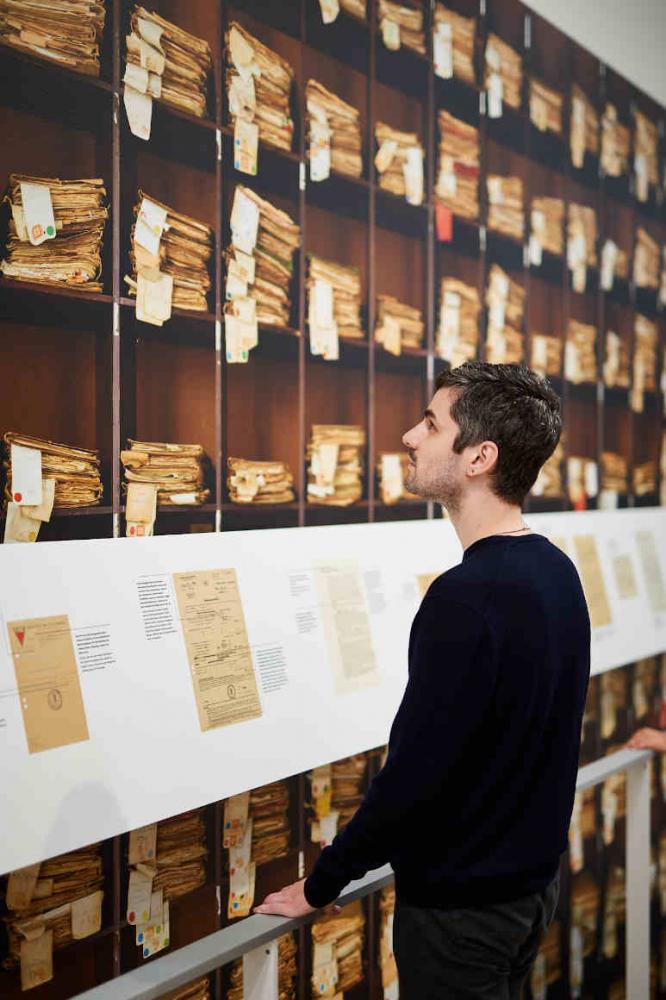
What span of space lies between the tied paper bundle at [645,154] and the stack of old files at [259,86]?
8.15ft

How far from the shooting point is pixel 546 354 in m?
3.95

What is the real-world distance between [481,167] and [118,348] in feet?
6.07

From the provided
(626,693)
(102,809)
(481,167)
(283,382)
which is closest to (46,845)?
(102,809)

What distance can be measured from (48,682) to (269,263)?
1381 millimetres

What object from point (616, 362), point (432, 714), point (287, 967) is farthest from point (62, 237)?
point (616, 362)

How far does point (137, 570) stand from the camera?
1.92 meters

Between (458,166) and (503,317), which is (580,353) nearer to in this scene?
(503,317)

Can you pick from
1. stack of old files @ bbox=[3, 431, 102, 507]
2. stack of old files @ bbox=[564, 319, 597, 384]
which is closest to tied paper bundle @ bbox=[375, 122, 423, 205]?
stack of old files @ bbox=[564, 319, 597, 384]

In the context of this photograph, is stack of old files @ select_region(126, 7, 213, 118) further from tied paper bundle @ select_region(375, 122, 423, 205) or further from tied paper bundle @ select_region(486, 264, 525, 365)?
tied paper bundle @ select_region(486, 264, 525, 365)

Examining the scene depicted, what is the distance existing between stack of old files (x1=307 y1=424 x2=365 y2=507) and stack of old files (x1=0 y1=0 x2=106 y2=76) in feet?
3.75

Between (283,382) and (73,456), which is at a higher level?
(283,382)

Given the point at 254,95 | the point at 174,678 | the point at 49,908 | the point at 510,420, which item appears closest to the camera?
the point at 510,420

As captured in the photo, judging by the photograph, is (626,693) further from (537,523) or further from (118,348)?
(118,348)

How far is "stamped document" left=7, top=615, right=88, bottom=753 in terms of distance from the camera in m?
1.67
